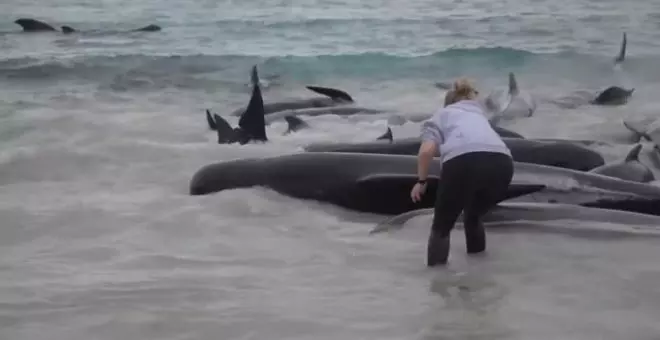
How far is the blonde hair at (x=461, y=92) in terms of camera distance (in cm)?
632

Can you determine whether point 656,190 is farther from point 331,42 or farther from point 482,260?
point 331,42

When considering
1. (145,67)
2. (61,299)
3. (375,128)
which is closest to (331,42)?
(145,67)

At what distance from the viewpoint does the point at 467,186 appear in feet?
19.3

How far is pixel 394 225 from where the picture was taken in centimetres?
693

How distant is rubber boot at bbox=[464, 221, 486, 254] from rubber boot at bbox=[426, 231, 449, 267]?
249 mm

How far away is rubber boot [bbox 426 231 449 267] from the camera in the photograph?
5.99 meters

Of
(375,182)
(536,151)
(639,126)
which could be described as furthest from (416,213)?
(639,126)

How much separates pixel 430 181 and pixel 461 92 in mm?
998

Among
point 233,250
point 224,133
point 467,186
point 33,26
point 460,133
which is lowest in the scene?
point 33,26

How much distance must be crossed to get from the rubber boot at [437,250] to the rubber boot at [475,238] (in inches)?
9.8

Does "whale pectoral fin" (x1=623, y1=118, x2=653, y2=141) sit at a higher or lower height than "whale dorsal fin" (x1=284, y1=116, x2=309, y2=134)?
higher

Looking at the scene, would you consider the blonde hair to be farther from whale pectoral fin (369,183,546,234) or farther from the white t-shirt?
whale pectoral fin (369,183,546,234)

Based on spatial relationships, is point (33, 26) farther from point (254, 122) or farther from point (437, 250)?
point (437, 250)

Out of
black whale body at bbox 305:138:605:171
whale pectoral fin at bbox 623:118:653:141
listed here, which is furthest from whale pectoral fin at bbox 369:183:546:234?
whale pectoral fin at bbox 623:118:653:141
